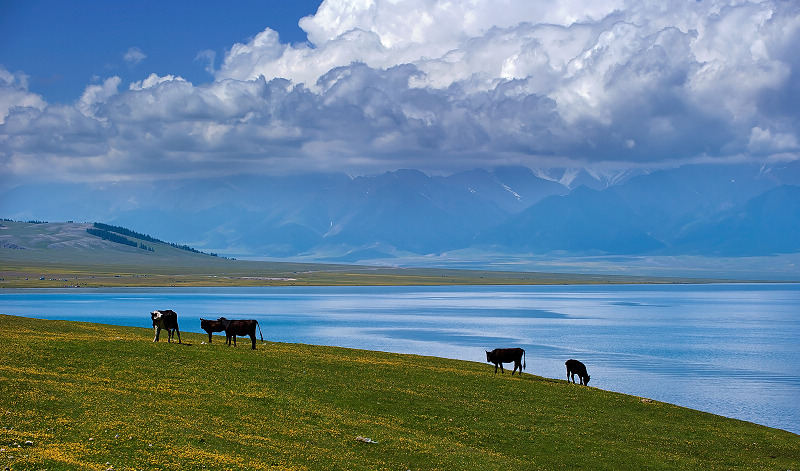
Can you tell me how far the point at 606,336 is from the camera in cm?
10069

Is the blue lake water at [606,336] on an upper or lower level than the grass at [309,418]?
upper

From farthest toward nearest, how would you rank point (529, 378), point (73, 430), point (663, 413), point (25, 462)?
point (529, 378), point (663, 413), point (73, 430), point (25, 462)

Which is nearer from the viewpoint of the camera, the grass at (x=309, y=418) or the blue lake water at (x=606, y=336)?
the grass at (x=309, y=418)

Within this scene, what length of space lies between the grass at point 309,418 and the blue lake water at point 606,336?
47.8 ft

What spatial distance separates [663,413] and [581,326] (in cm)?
8230

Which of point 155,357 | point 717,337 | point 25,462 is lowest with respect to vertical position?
point 25,462

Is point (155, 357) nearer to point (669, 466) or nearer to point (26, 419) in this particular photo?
point (26, 419)

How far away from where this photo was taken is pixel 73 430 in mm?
24516

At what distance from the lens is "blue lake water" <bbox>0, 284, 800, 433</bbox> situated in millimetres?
56062

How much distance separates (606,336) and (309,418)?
254 feet


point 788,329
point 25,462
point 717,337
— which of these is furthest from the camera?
point 788,329

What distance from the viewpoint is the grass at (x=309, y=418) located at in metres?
24.3

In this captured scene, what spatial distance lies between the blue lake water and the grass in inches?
573

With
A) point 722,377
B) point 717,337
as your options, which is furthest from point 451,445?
point 717,337
